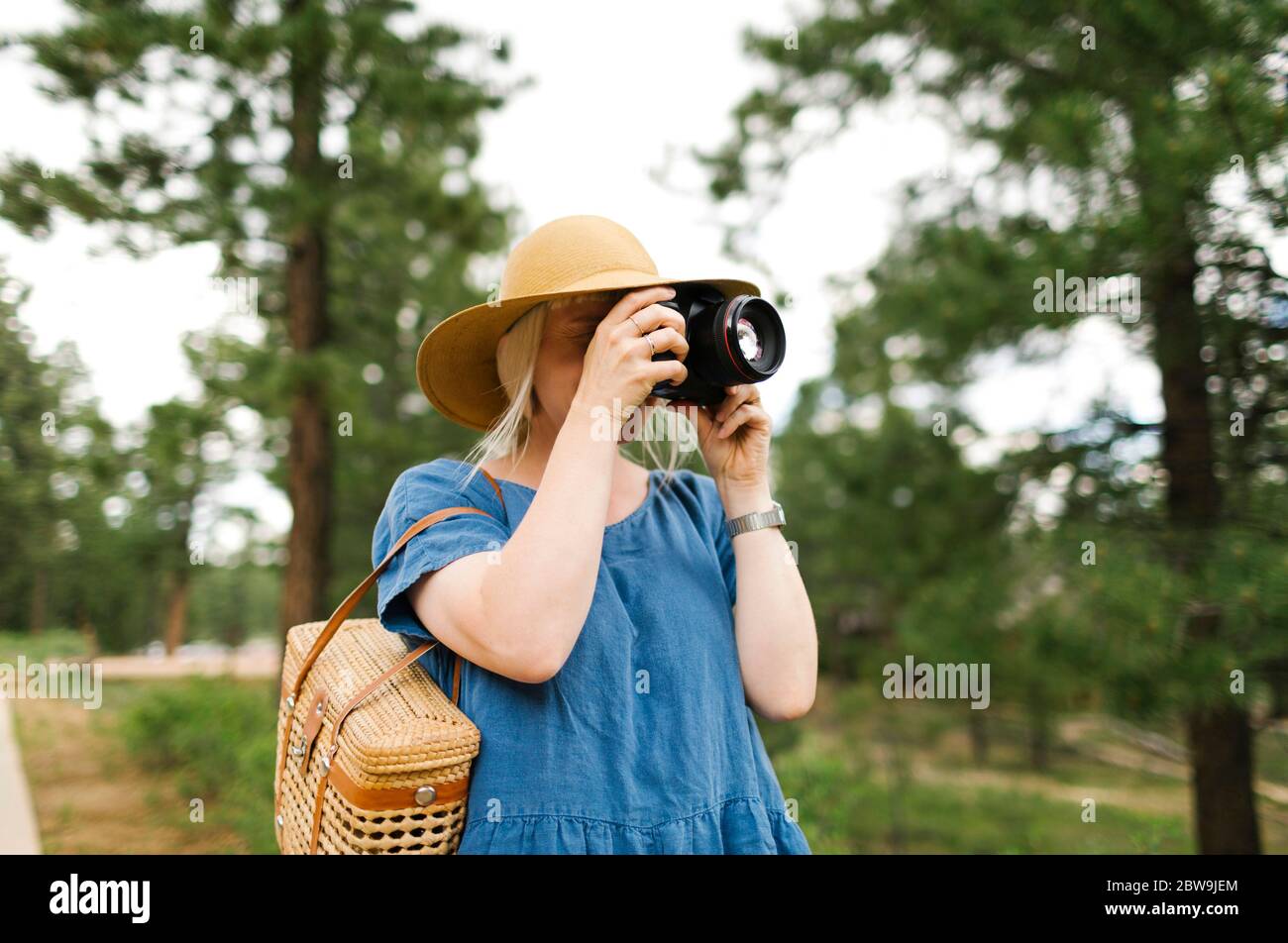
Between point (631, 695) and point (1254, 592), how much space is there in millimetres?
Result: 2321

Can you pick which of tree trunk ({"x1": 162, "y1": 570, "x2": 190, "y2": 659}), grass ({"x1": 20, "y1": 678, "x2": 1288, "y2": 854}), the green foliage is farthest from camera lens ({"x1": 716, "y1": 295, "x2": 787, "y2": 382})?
tree trunk ({"x1": 162, "y1": 570, "x2": 190, "y2": 659})

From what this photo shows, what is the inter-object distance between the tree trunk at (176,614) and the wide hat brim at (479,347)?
761 centimetres

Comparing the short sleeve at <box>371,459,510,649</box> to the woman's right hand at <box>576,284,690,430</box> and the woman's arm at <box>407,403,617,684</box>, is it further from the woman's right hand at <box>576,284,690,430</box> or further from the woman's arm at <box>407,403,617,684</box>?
the woman's right hand at <box>576,284,690,430</box>

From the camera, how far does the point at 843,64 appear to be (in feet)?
13.4

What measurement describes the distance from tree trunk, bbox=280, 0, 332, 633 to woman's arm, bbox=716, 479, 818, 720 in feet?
12.4

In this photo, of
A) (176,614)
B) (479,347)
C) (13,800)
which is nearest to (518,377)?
(479,347)

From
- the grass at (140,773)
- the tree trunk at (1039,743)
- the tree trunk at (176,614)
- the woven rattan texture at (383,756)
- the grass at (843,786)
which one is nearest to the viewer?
the woven rattan texture at (383,756)

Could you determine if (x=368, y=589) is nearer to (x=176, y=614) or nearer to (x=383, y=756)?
(x=383, y=756)

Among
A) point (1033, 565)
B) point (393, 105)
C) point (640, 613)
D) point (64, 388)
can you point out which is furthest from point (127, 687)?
point (640, 613)

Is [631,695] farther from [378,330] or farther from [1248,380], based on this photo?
[378,330]

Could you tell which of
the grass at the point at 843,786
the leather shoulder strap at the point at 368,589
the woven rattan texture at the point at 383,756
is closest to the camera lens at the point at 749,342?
the leather shoulder strap at the point at 368,589

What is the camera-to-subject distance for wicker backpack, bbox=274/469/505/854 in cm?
86

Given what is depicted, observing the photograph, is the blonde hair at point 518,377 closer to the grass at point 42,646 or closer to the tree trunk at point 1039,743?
the grass at point 42,646

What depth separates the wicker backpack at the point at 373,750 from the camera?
86 cm
